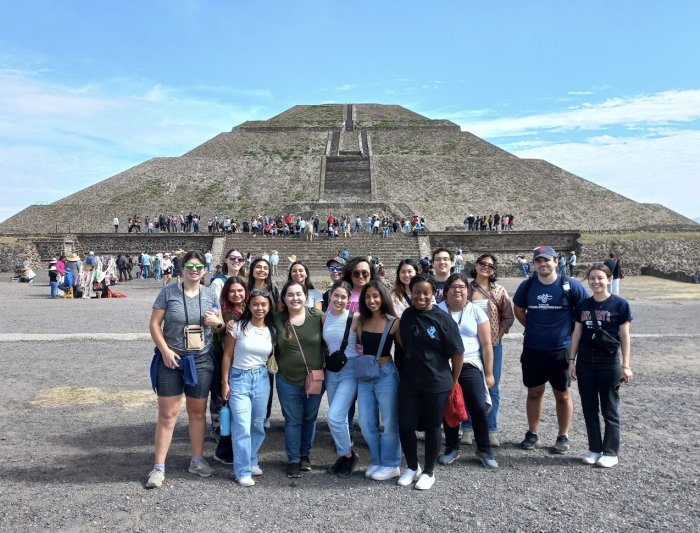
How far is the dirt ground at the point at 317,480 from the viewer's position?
3.76 m

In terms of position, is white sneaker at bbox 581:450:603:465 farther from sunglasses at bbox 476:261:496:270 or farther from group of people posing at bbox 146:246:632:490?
sunglasses at bbox 476:261:496:270

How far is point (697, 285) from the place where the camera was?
21.1 metres

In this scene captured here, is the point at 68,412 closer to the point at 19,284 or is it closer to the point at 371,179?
the point at 19,284

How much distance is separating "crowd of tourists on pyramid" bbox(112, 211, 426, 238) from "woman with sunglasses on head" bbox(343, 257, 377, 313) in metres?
24.6

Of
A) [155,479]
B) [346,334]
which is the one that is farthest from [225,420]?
[346,334]

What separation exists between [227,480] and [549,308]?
2939 mm

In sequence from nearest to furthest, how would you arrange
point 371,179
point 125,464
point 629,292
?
point 125,464 < point 629,292 < point 371,179

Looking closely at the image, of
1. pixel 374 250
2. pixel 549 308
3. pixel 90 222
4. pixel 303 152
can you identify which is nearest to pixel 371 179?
pixel 303 152

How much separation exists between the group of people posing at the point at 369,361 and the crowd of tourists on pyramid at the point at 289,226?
981 inches

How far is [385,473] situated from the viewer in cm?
445

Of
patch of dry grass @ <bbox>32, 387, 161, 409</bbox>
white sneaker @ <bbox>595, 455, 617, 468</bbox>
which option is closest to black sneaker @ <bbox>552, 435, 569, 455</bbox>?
white sneaker @ <bbox>595, 455, 617, 468</bbox>

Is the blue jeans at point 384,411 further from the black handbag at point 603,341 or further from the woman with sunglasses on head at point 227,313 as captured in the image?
the black handbag at point 603,341

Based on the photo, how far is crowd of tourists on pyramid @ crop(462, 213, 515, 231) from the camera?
3216 centimetres

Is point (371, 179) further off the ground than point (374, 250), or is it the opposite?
point (371, 179)
